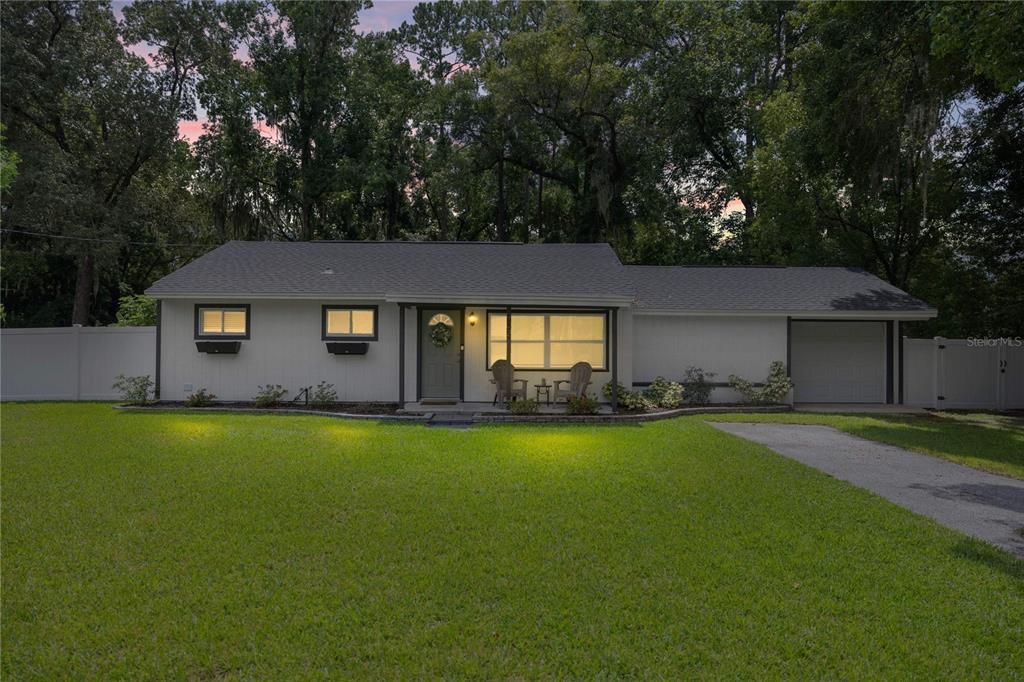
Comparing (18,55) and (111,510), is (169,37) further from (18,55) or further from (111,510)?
(111,510)

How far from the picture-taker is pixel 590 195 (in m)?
22.5

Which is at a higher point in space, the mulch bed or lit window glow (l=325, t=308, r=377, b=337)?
lit window glow (l=325, t=308, r=377, b=337)

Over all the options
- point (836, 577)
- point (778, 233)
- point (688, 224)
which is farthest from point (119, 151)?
point (836, 577)

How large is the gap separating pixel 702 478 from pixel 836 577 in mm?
2538

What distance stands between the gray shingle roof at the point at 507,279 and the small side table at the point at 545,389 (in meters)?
1.92

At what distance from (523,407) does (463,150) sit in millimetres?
15093

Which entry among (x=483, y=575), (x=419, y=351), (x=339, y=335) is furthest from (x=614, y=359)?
(x=483, y=575)

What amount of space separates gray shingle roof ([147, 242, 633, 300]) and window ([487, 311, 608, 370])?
79cm

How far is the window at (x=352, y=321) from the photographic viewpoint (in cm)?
1236

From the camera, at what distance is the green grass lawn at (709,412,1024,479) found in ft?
26.4

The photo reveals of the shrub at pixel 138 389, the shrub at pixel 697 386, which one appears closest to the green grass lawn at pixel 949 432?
the shrub at pixel 697 386

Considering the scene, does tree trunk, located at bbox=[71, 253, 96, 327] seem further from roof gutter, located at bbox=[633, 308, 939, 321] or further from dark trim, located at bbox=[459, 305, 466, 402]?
roof gutter, located at bbox=[633, 308, 939, 321]

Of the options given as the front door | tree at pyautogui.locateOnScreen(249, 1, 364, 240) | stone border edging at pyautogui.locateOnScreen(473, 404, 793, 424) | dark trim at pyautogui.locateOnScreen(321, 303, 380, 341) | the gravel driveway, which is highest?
tree at pyautogui.locateOnScreen(249, 1, 364, 240)

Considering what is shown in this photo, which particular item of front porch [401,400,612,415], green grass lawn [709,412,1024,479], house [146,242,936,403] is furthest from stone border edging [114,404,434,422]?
green grass lawn [709,412,1024,479]
